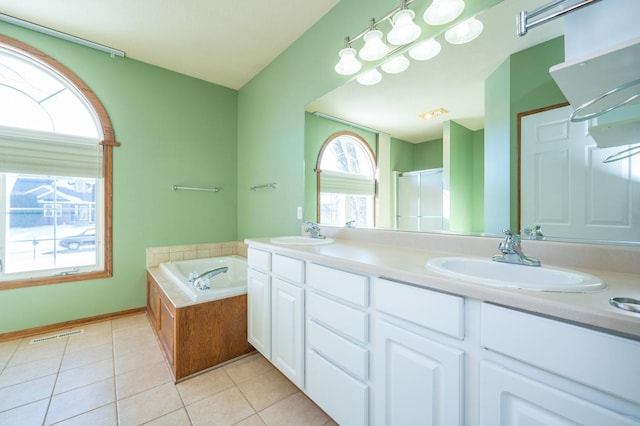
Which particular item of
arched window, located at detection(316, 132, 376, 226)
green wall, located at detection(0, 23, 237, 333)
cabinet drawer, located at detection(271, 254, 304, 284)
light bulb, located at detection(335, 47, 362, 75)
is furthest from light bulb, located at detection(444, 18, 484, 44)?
green wall, located at detection(0, 23, 237, 333)

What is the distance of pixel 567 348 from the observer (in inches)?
21.8

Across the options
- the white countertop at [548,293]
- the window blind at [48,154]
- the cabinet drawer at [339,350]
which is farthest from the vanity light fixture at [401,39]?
the window blind at [48,154]

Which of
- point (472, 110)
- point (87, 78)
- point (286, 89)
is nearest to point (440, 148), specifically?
point (472, 110)

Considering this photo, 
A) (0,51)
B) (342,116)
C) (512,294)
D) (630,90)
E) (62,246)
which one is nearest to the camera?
(512,294)

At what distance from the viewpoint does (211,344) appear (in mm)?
1759

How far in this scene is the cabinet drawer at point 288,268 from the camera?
53.3 inches

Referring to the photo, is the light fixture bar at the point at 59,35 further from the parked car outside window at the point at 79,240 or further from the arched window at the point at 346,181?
the arched window at the point at 346,181

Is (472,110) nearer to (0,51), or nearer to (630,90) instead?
(630,90)

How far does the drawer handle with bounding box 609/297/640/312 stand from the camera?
0.51 m

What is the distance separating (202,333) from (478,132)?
6.56ft

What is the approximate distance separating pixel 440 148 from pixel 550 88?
1.62ft

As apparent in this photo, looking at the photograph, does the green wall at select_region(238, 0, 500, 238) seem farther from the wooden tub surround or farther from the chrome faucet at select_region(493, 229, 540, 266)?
the chrome faucet at select_region(493, 229, 540, 266)

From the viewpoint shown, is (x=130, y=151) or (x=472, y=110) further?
(x=130, y=151)

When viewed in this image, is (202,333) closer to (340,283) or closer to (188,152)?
(340,283)
